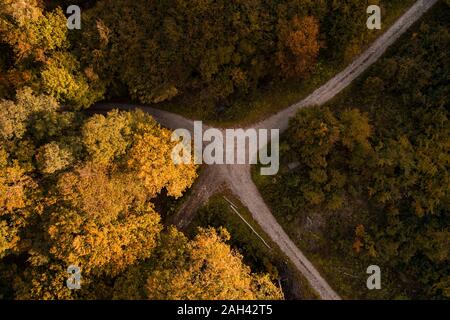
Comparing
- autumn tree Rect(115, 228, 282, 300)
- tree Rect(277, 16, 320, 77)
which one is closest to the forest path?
tree Rect(277, 16, 320, 77)

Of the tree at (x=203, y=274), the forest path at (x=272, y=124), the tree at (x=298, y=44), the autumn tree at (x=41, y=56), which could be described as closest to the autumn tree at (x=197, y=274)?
the tree at (x=203, y=274)

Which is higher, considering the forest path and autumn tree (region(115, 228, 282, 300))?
the forest path

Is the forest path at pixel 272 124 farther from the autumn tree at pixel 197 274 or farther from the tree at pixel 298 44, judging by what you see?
the autumn tree at pixel 197 274

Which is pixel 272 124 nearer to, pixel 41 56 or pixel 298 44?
pixel 298 44

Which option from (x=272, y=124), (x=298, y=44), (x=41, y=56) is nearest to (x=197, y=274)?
(x=272, y=124)

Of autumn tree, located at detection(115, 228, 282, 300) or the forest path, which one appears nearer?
autumn tree, located at detection(115, 228, 282, 300)

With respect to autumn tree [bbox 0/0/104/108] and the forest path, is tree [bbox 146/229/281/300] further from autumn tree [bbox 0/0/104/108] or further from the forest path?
autumn tree [bbox 0/0/104/108]

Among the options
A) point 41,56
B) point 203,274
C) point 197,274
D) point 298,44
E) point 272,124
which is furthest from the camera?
point 272,124

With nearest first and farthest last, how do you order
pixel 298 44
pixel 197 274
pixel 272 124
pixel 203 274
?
pixel 203 274
pixel 197 274
pixel 298 44
pixel 272 124

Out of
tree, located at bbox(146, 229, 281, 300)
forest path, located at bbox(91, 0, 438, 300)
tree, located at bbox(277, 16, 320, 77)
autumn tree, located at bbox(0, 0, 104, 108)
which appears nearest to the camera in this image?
tree, located at bbox(146, 229, 281, 300)
